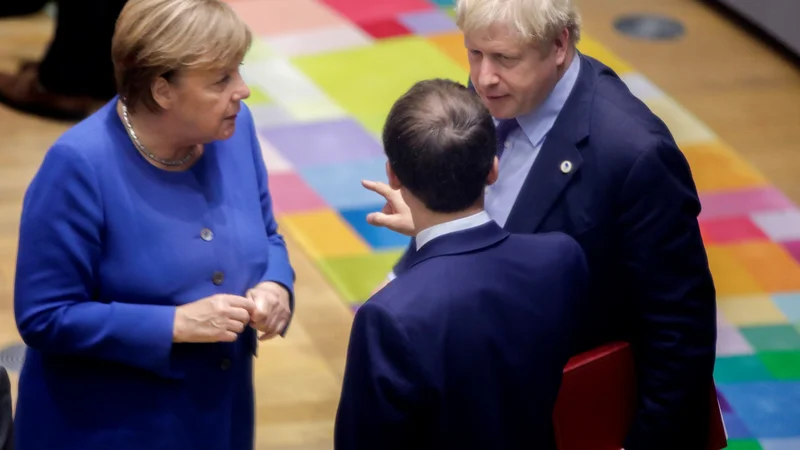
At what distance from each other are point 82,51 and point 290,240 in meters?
1.53

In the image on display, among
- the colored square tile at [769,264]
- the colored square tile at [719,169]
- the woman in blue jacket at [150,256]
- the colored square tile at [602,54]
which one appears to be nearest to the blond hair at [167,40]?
the woman in blue jacket at [150,256]

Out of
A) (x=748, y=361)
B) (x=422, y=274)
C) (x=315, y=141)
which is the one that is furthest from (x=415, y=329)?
(x=315, y=141)

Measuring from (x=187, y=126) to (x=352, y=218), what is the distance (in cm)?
250

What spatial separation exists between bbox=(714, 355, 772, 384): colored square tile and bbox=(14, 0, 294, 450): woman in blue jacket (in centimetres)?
205

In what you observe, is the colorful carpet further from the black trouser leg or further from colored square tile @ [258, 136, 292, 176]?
the black trouser leg

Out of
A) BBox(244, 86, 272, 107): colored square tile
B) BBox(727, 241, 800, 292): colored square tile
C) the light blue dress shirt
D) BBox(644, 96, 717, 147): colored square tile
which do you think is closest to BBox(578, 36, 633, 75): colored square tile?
BBox(644, 96, 717, 147): colored square tile

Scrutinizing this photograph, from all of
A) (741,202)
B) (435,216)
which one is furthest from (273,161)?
(435,216)

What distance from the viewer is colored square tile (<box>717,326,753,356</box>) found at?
13.8ft

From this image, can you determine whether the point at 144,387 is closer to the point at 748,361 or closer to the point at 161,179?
the point at 161,179

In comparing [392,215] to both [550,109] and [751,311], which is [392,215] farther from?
[751,311]

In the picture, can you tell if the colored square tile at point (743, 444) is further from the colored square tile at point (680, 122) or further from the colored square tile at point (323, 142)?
the colored square tile at point (323, 142)

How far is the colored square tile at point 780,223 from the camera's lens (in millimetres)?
4836

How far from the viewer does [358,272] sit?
454cm

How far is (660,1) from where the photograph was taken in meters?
6.91
